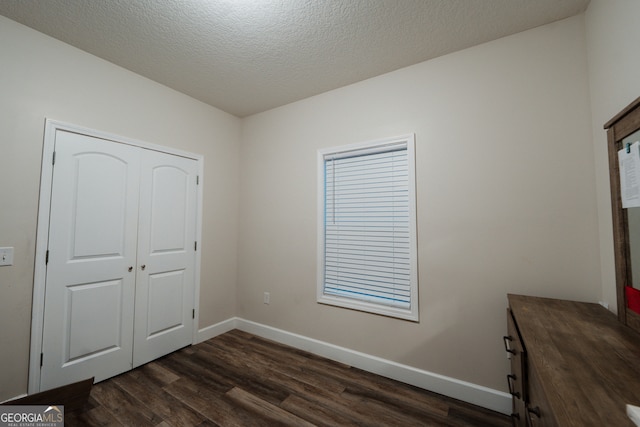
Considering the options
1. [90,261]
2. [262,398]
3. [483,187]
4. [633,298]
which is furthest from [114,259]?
[633,298]

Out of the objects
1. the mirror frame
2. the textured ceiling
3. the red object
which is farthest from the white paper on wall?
the textured ceiling

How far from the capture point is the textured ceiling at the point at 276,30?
1632 millimetres

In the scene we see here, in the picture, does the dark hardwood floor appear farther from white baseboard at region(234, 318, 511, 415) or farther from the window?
the window

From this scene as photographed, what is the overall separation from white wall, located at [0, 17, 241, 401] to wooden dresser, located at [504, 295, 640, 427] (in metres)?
2.98

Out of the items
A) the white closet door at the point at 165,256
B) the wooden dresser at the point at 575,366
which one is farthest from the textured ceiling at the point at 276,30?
the wooden dresser at the point at 575,366

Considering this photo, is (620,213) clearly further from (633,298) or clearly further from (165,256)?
(165,256)

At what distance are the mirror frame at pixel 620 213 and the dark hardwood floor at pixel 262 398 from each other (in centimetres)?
110

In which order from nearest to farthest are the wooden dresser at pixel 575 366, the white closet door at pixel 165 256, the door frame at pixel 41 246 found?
the wooden dresser at pixel 575 366, the door frame at pixel 41 246, the white closet door at pixel 165 256

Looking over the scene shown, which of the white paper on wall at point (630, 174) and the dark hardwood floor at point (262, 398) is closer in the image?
the white paper on wall at point (630, 174)

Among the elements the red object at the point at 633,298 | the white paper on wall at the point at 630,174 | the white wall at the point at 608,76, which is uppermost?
the white wall at the point at 608,76

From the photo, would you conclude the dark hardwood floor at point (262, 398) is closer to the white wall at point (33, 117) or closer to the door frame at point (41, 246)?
the door frame at point (41, 246)

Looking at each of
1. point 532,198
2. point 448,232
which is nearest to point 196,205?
point 448,232

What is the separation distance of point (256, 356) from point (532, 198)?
2792 mm

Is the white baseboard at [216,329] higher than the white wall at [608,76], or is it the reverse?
the white wall at [608,76]
